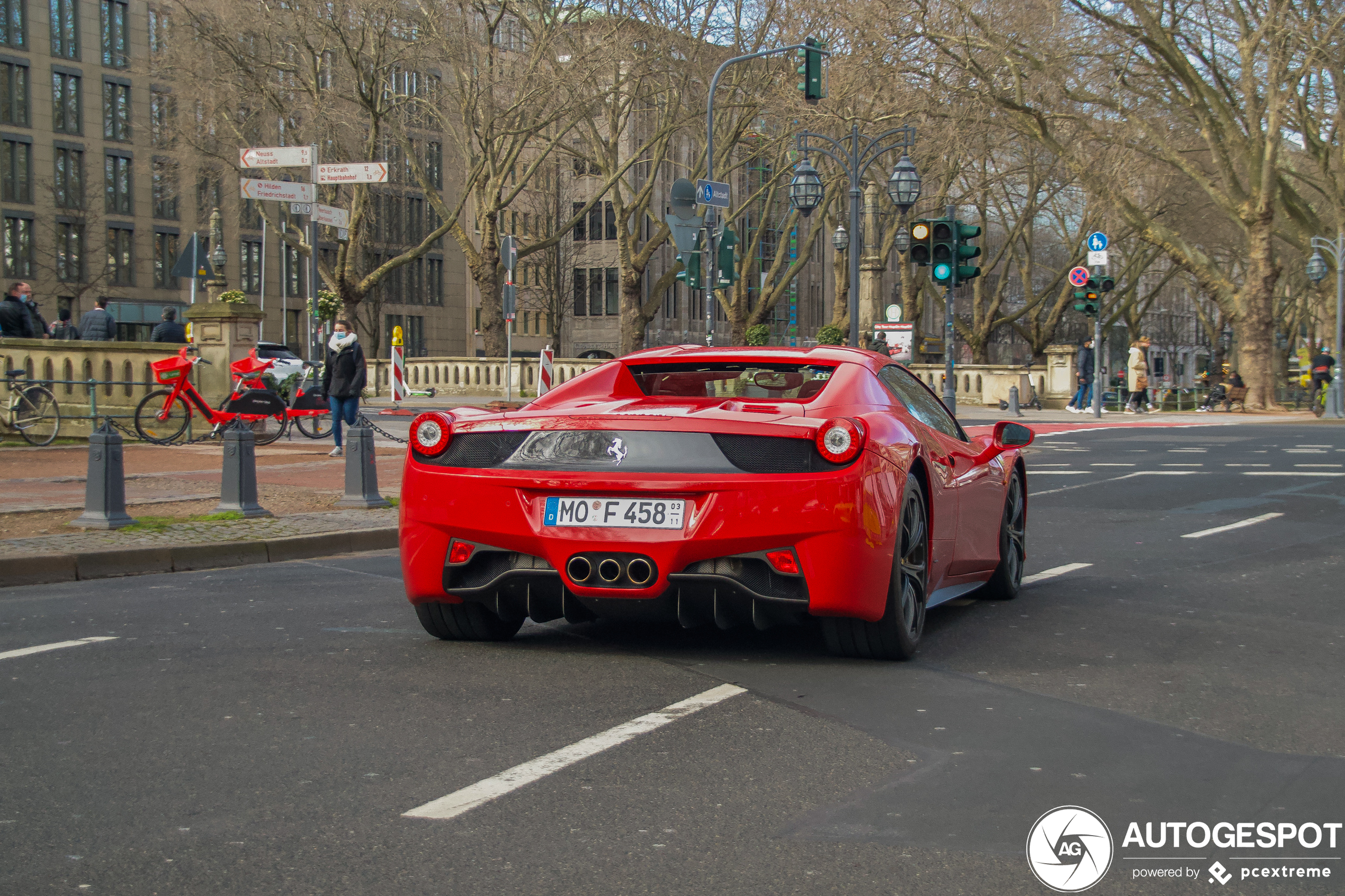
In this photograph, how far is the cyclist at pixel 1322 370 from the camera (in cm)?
3797

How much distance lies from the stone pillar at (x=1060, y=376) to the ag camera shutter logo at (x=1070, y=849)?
3989cm

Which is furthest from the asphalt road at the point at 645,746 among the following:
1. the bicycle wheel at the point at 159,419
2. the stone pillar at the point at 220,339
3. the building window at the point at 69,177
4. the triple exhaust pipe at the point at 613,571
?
the building window at the point at 69,177

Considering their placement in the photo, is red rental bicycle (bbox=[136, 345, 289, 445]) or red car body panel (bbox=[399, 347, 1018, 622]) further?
red rental bicycle (bbox=[136, 345, 289, 445])

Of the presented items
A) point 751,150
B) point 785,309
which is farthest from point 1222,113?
point 785,309

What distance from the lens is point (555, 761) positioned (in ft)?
13.8

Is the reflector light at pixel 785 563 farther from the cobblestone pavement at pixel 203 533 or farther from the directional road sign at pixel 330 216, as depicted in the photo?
the directional road sign at pixel 330 216

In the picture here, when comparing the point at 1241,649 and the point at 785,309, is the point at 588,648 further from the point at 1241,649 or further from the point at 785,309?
the point at 785,309

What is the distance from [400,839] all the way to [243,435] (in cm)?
843

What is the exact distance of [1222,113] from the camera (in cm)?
3644

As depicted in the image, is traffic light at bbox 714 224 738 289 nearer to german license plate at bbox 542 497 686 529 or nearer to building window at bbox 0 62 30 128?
german license plate at bbox 542 497 686 529

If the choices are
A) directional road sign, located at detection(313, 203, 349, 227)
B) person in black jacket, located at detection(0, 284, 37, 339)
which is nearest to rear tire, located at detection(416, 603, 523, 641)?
directional road sign, located at detection(313, 203, 349, 227)

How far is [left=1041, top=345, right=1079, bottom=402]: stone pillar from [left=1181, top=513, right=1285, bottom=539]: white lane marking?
30750mm

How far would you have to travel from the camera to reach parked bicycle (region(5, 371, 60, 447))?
1992 cm

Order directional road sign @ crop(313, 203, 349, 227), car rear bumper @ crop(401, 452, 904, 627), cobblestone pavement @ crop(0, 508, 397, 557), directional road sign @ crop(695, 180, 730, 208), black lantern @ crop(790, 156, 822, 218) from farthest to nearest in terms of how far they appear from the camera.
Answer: black lantern @ crop(790, 156, 822, 218), directional road sign @ crop(695, 180, 730, 208), directional road sign @ crop(313, 203, 349, 227), cobblestone pavement @ crop(0, 508, 397, 557), car rear bumper @ crop(401, 452, 904, 627)
